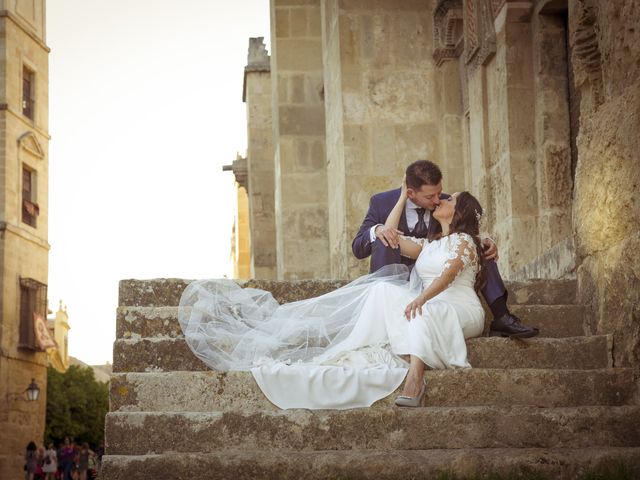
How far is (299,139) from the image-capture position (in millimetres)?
17062

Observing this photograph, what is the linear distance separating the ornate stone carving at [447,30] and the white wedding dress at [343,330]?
598cm

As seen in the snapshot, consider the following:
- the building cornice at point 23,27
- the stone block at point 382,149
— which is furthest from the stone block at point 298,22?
the building cornice at point 23,27

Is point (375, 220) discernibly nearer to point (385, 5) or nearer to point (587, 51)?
point (587, 51)

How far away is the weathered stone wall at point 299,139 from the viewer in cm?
1678

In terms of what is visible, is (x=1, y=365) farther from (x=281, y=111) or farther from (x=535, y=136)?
(x=535, y=136)

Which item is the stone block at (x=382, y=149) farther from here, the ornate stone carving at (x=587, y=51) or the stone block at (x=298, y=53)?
the ornate stone carving at (x=587, y=51)

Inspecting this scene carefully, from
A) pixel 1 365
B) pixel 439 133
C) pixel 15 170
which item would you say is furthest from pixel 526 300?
pixel 15 170

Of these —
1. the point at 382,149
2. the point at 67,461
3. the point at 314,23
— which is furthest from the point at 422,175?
the point at 67,461

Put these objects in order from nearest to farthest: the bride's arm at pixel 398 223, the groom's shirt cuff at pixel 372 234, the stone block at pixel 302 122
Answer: the bride's arm at pixel 398 223 < the groom's shirt cuff at pixel 372 234 < the stone block at pixel 302 122

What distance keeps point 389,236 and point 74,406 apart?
45.1 meters

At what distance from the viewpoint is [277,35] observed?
17281 mm

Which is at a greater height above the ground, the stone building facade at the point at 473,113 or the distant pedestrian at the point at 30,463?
the stone building facade at the point at 473,113

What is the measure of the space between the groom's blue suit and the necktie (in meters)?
0.06

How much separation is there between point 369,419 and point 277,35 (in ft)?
37.8
